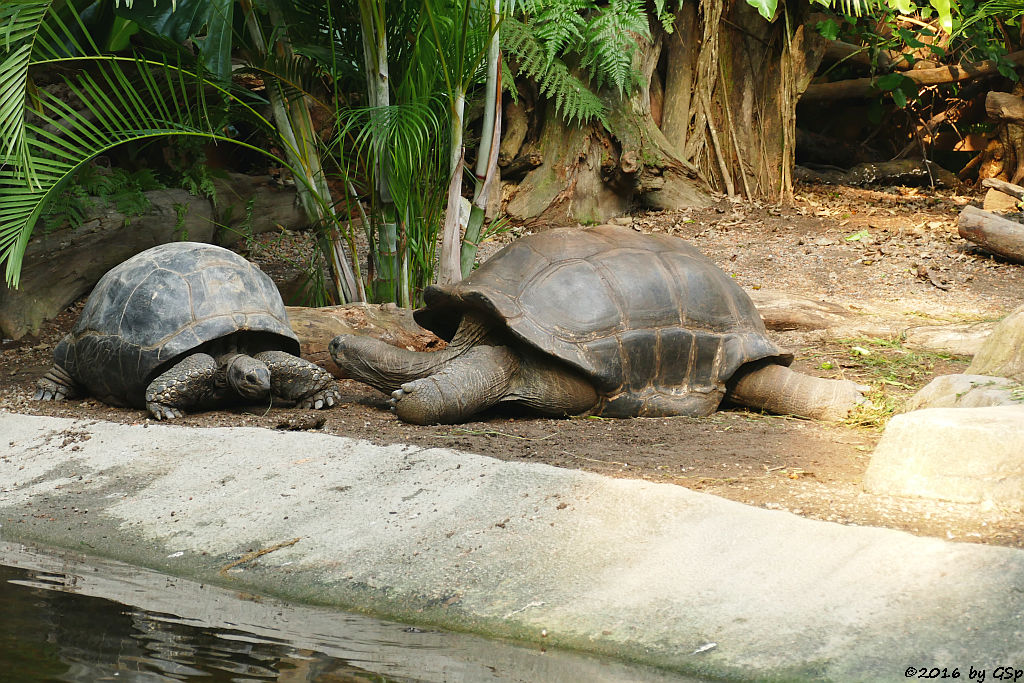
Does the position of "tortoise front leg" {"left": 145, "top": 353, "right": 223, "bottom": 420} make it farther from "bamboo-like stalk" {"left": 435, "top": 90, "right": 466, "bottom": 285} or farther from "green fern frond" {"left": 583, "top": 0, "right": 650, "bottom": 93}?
"green fern frond" {"left": 583, "top": 0, "right": 650, "bottom": 93}

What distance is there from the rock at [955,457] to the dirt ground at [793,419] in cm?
5

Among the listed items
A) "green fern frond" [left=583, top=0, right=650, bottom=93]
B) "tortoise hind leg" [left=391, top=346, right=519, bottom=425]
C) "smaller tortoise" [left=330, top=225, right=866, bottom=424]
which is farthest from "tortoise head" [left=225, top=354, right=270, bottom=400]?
"green fern frond" [left=583, top=0, right=650, bottom=93]

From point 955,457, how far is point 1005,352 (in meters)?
1.37

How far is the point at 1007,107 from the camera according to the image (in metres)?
10.3

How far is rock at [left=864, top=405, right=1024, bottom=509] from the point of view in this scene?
2639mm

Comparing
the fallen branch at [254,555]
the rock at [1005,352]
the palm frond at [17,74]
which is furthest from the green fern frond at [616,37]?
the fallen branch at [254,555]

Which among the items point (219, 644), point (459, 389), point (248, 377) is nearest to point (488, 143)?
point (459, 389)

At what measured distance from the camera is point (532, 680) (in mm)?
1955

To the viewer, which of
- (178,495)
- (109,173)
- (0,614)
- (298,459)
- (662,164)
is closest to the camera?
(0,614)

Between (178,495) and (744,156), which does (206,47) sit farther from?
(744,156)

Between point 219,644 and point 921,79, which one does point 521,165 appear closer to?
point 921,79

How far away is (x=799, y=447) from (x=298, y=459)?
198 centimetres

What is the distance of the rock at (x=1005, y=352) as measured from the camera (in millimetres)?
3727

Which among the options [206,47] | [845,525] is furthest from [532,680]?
[206,47]
